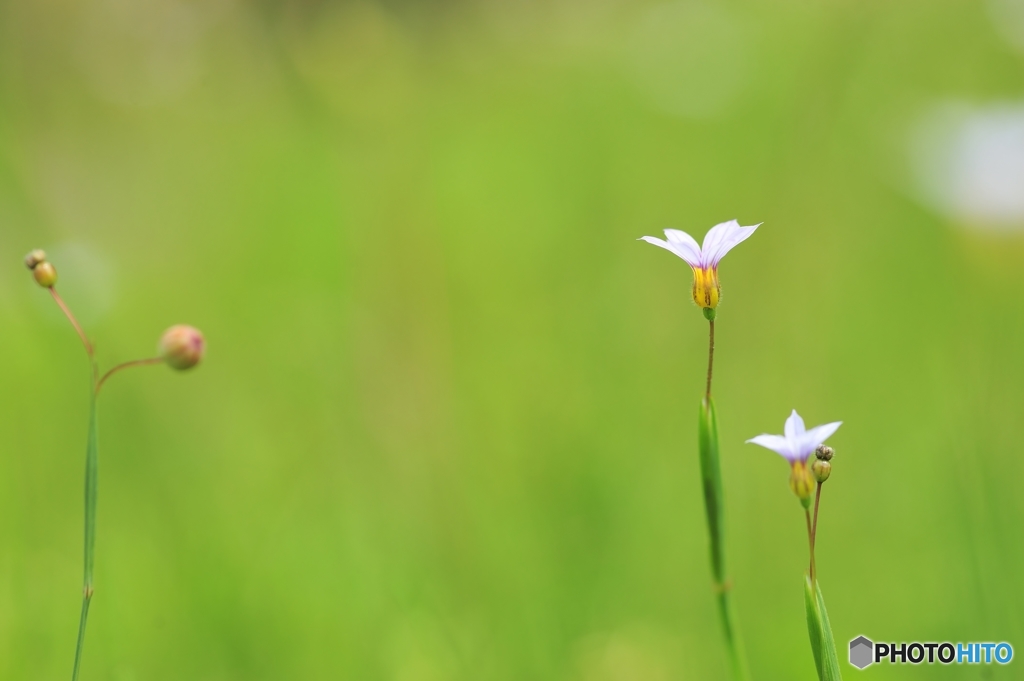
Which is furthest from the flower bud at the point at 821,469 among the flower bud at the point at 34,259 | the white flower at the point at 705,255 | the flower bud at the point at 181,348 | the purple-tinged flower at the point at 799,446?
the flower bud at the point at 34,259

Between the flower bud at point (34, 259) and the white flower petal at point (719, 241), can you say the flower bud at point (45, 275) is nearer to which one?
the flower bud at point (34, 259)

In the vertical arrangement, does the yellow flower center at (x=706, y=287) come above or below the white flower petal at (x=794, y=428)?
above

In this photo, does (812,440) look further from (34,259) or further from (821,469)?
(34,259)

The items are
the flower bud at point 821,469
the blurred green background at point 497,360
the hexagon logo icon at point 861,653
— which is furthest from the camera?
the blurred green background at point 497,360

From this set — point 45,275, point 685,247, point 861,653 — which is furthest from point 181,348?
point 861,653

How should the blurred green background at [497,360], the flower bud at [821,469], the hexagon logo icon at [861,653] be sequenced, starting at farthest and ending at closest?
the blurred green background at [497,360] < the hexagon logo icon at [861,653] < the flower bud at [821,469]
